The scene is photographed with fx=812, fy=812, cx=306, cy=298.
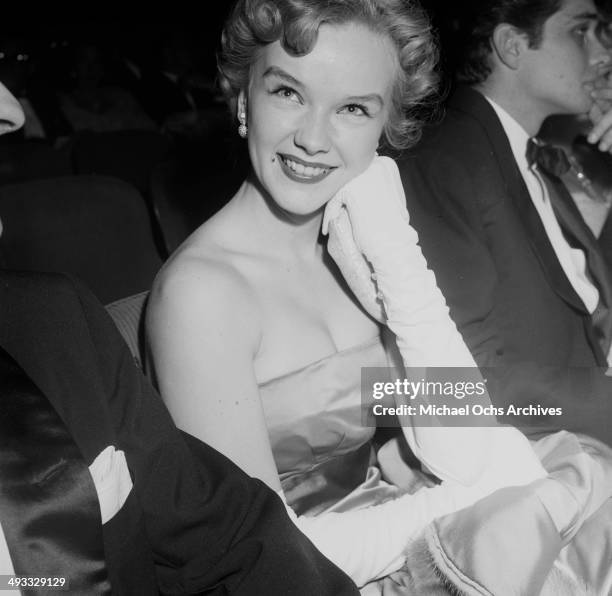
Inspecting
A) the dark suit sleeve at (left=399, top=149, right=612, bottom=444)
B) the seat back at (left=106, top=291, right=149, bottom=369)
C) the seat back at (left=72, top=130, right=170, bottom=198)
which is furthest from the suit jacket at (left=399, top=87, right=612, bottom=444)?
the seat back at (left=72, top=130, right=170, bottom=198)

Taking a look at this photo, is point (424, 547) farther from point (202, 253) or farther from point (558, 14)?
point (558, 14)

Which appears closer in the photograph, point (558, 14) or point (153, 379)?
point (153, 379)

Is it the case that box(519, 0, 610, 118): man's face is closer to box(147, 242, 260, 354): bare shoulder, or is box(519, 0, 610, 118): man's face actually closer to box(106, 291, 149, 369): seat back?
box(147, 242, 260, 354): bare shoulder

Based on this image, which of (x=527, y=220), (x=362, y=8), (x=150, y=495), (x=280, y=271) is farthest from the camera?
(x=527, y=220)

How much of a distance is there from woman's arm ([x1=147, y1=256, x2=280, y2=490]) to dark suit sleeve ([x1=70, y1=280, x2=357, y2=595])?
0.18 meters

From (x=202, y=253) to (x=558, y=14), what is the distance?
0.93 m

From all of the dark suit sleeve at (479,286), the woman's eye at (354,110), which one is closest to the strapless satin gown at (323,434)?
the dark suit sleeve at (479,286)

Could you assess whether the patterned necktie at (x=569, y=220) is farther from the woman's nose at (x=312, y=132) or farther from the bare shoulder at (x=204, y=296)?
the bare shoulder at (x=204, y=296)

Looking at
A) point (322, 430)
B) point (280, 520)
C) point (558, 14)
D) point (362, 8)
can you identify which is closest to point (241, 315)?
point (322, 430)

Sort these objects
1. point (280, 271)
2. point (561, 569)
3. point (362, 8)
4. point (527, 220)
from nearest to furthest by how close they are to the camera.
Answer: point (561, 569)
point (362, 8)
point (280, 271)
point (527, 220)

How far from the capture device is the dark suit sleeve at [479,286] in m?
1.34

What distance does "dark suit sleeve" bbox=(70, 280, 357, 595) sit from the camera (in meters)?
0.83

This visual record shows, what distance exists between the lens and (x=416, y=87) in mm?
1285

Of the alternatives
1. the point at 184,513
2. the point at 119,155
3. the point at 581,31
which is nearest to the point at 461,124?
the point at 581,31
